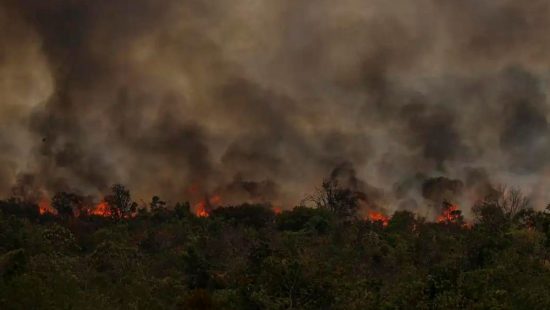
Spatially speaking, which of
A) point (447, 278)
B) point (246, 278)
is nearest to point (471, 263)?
point (447, 278)

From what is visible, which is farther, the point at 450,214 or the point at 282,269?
the point at 450,214

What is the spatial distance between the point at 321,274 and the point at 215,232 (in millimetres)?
77236

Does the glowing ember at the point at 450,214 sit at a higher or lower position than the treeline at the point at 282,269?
higher

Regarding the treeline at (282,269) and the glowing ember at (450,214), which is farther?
the glowing ember at (450,214)

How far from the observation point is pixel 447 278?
150 ft

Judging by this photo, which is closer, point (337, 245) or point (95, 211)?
point (337, 245)

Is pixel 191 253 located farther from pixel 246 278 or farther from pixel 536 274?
pixel 536 274

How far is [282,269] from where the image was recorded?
47875 millimetres

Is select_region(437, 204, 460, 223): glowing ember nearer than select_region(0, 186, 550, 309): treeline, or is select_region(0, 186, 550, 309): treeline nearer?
select_region(0, 186, 550, 309): treeline

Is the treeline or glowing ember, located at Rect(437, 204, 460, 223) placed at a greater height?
glowing ember, located at Rect(437, 204, 460, 223)

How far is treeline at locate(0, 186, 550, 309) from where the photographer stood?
44.3m

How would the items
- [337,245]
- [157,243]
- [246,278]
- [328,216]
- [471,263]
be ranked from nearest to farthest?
[246,278] → [471,263] → [337,245] → [157,243] → [328,216]

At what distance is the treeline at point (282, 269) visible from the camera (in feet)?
145

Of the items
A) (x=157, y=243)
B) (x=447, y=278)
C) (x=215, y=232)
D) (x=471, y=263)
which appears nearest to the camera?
(x=447, y=278)
